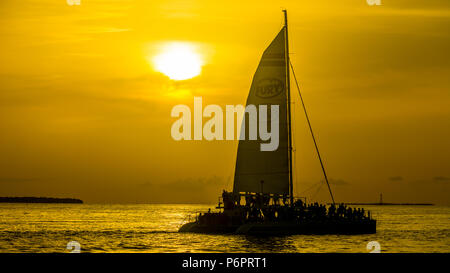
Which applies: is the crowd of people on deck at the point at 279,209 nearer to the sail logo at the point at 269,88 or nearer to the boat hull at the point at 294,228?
the boat hull at the point at 294,228

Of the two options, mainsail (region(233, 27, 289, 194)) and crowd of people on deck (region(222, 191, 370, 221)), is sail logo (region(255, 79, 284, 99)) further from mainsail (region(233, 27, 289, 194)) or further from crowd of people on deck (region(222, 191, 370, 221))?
crowd of people on deck (region(222, 191, 370, 221))

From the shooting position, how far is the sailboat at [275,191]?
5712 centimetres

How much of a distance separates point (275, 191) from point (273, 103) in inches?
305

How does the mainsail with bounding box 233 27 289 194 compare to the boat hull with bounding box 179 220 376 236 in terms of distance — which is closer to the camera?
the boat hull with bounding box 179 220 376 236

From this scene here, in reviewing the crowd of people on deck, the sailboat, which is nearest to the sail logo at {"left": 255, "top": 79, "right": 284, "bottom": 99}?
the sailboat

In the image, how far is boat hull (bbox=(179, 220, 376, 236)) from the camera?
5559cm

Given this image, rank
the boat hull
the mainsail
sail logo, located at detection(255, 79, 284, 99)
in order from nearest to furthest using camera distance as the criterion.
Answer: the boat hull
the mainsail
sail logo, located at detection(255, 79, 284, 99)

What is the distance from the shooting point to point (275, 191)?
58.3 metres

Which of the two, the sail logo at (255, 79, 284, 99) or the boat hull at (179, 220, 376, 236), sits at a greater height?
the sail logo at (255, 79, 284, 99)

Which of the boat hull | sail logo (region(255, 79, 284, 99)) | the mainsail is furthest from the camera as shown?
sail logo (region(255, 79, 284, 99))

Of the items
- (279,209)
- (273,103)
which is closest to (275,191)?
(279,209)

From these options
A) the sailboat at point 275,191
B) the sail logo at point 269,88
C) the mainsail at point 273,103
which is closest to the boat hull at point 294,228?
the sailboat at point 275,191
